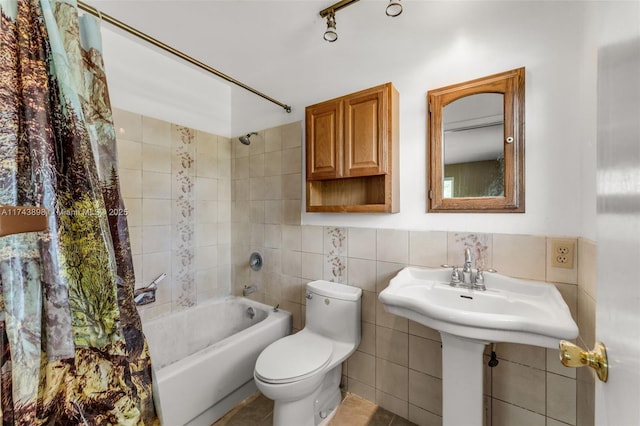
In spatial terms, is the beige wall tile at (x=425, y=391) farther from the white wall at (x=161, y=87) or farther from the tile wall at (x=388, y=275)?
the white wall at (x=161, y=87)

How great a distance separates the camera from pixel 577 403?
1.11 m

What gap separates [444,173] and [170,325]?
6.99 ft

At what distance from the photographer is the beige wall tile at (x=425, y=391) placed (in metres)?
1.41

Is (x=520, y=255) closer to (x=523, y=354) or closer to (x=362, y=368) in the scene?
(x=523, y=354)

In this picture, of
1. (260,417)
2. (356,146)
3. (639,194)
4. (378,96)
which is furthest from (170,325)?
(639,194)

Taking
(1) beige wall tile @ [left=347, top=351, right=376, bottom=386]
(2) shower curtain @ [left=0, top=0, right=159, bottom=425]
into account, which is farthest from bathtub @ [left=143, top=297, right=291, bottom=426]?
(1) beige wall tile @ [left=347, top=351, right=376, bottom=386]

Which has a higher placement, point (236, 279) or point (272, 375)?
point (236, 279)

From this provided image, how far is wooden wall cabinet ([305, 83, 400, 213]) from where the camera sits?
4.70ft

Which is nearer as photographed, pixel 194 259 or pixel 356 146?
pixel 356 146

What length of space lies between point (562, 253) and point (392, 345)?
39.2 inches

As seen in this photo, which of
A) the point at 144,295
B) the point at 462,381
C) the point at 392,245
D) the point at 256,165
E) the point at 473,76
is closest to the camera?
the point at 462,381

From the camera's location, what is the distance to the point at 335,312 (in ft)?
5.21

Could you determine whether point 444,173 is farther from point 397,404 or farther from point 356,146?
point 397,404

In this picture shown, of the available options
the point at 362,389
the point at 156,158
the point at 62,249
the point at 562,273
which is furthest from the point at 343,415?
the point at 156,158
